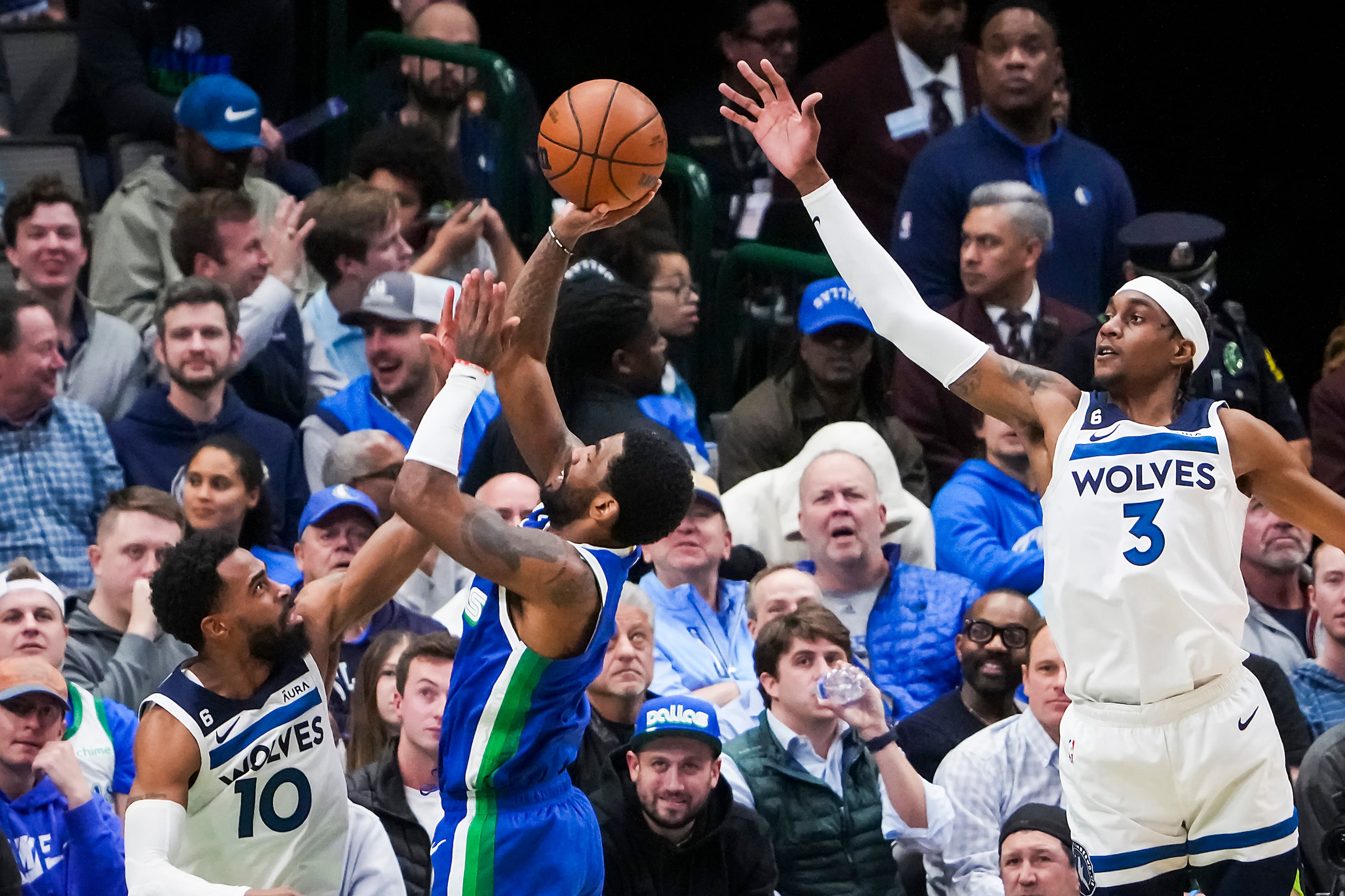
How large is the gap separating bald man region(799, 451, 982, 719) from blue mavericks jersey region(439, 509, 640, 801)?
2428mm

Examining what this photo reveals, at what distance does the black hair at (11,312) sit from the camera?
7.84 m

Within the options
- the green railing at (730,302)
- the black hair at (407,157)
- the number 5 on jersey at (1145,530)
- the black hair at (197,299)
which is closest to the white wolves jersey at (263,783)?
the number 5 on jersey at (1145,530)

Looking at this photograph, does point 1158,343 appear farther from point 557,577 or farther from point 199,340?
point 199,340

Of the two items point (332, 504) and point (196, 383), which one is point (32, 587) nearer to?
point (332, 504)

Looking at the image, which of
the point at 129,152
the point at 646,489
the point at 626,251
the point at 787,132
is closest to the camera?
the point at 646,489

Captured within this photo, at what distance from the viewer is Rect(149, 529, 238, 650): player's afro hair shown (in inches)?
210

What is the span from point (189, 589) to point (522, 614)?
0.89m

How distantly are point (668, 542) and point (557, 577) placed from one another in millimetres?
2713

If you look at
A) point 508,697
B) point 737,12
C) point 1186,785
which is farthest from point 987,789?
point 737,12

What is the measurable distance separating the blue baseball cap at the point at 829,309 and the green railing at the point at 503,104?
185cm

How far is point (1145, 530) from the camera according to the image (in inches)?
210

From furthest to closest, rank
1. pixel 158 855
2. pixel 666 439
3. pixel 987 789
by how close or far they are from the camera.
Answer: pixel 987 789
pixel 666 439
pixel 158 855

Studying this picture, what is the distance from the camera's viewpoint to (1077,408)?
220 inches

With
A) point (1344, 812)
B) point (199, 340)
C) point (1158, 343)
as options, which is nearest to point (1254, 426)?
point (1158, 343)
